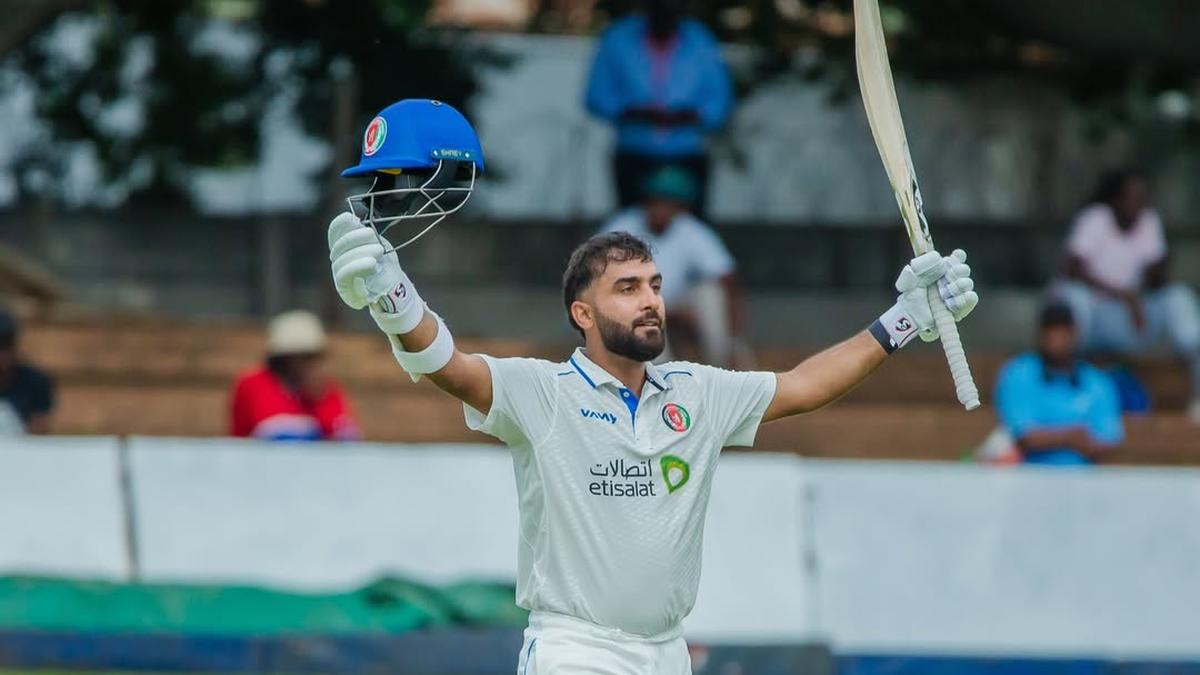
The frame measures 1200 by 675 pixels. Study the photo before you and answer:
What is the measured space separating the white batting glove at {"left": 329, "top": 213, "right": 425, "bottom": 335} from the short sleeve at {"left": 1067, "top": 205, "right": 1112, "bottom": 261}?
7.32 m

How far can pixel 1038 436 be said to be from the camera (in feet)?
34.2

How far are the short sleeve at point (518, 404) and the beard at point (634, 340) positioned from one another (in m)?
0.19

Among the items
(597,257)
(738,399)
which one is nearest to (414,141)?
(597,257)

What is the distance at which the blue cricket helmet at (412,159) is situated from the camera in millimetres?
5480

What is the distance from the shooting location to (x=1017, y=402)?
34.8 ft

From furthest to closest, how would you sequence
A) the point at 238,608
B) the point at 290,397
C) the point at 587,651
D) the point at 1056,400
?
1. the point at 1056,400
2. the point at 290,397
3. the point at 238,608
4. the point at 587,651

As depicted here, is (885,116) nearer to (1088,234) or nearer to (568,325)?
(568,325)

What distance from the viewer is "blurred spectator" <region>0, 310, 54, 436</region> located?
10711 millimetres

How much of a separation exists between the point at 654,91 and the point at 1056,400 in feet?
8.50

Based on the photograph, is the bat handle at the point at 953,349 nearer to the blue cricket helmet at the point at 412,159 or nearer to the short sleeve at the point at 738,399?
the short sleeve at the point at 738,399

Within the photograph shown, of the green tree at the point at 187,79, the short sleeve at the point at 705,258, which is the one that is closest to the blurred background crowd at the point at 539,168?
the green tree at the point at 187,79

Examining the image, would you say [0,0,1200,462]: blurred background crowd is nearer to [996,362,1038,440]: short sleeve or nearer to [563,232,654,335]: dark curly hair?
[996,362,1038,440]: short sleeve

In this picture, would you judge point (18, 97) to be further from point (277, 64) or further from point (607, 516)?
point (607, 516)

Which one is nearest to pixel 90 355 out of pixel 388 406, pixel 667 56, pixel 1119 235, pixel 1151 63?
pixel 388 406
